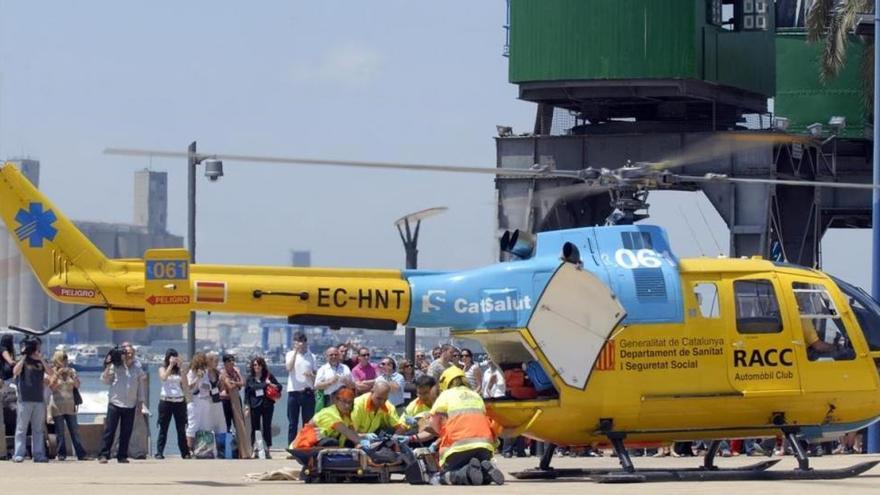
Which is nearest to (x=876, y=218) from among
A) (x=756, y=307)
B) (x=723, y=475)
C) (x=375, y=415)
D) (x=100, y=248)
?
(x=756, y=307)

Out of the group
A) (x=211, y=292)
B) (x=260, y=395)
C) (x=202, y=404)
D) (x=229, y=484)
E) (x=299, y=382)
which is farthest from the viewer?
(x=260, y=395)

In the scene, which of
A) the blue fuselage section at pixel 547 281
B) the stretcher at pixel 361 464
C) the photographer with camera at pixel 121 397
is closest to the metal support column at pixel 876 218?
the blue fuselage section at pixel 547 281

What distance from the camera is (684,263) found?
21266 millimetres

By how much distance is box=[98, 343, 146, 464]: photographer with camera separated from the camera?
83.7 feet

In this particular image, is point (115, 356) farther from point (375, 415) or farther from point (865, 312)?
point (865, 312)

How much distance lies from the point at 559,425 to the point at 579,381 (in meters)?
0.60

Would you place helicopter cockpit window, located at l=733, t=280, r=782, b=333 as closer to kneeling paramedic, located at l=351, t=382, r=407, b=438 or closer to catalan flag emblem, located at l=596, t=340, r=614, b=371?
catalan flag emblem, located at l=596, t=340, r=614, b=371

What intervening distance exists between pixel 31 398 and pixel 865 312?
11.6 metres

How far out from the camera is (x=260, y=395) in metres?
27.8

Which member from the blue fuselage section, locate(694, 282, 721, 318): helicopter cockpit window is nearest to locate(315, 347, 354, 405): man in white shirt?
the blue fuselage section

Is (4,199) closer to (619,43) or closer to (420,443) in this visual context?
(420,443)

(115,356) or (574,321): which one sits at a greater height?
(574,321)

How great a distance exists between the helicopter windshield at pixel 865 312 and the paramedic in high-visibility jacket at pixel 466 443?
497cm

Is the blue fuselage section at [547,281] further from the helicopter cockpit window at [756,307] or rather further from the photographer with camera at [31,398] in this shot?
the photographer with camera at [31,398]
